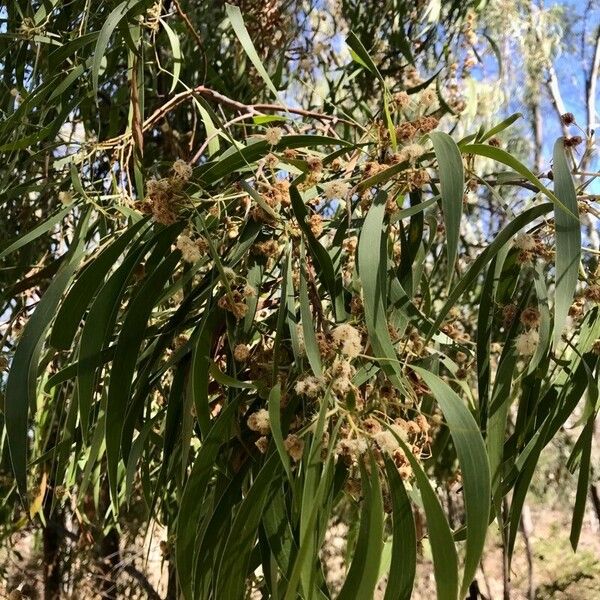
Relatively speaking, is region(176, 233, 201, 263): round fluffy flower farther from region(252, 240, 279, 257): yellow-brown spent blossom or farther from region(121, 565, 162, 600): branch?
region(121, 565, 162, 600): branch

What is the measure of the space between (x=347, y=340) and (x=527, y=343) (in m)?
0.19

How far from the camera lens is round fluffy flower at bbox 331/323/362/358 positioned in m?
0.55

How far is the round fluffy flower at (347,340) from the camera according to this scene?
0.55 metres

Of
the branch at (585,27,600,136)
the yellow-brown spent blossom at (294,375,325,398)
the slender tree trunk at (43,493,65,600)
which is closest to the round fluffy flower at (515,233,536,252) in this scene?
the yellow-brown spent blossom at (294,375,325,398)

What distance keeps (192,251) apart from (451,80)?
1.20m

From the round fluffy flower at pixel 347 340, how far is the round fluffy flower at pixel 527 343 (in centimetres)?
18

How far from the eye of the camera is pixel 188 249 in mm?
631

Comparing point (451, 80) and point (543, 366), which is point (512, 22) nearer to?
point (451, 80)

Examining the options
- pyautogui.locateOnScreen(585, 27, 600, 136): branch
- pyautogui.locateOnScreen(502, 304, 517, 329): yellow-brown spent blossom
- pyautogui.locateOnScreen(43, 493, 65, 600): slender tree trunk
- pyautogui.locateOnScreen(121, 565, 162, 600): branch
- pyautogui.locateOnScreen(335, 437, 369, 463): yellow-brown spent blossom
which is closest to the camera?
pyautogui.locateOnScreen(335, 437, 369, 463): yellow-brown spent blossom

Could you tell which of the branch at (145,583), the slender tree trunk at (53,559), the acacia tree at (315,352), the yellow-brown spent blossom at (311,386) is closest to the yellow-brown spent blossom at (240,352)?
the acacia tree at (315,352)

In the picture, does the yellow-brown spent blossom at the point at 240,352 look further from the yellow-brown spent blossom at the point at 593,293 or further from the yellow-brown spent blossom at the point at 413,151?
the yellow-brown spent blossom at the point at 593,293

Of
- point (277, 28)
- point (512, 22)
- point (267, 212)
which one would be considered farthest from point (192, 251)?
point (512, 22)

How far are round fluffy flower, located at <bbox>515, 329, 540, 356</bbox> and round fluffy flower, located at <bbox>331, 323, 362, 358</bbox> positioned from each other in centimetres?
18

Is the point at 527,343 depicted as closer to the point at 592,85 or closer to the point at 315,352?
the point at 315,352
